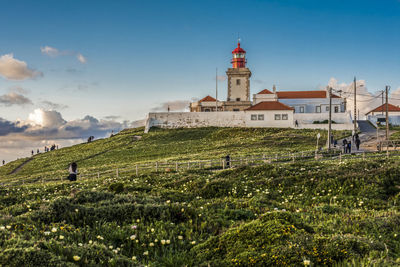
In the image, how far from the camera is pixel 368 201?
15.1 meters

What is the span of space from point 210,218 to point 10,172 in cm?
4806

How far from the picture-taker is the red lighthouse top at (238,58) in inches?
3681

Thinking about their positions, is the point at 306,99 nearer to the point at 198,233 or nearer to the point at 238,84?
the point at 238,84

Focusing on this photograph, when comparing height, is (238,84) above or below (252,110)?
above

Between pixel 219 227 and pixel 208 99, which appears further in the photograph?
pixel 208 99

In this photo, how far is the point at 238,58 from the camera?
9381 cm

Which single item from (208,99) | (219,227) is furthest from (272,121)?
(219,227)

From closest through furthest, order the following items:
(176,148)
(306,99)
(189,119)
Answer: (176,148) < (189,119) < (306,99)

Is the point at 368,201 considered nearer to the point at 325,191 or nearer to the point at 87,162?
the point at 325,191

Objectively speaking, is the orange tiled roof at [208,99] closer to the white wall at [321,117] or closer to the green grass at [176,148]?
the green grass at [176,148]

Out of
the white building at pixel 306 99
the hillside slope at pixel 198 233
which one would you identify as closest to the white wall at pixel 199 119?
the white building at pixel 306 99

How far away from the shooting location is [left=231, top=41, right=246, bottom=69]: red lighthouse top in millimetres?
93500

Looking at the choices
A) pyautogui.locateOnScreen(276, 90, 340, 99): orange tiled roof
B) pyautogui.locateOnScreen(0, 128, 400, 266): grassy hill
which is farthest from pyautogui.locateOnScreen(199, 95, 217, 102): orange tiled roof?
pyautogui.locateOnScreen(0, 128, 400, 266): grassy hill

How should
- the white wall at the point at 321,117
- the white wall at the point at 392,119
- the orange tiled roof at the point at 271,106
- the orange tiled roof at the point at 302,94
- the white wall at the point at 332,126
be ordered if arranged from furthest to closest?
the orange tiled roof at the point at 302,94, the white wall at the point at 392,119, the white wall at the point at 321,117, the orange tiled roof at the point at 271,106, the white wall at the point at 332,126
